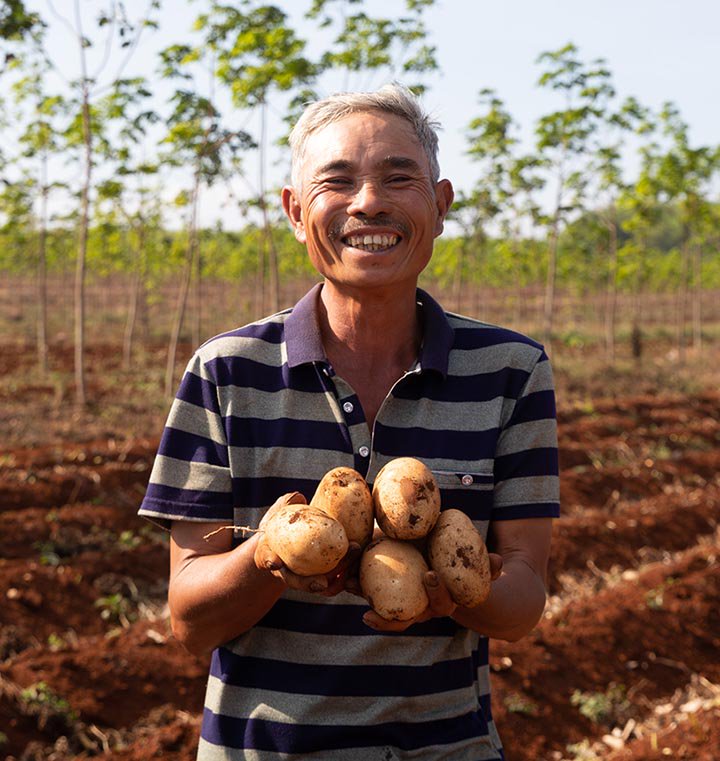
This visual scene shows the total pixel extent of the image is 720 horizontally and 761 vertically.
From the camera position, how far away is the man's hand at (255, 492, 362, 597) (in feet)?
4.38

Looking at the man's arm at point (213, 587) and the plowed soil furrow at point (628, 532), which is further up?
the man's arm at point (213, 587)

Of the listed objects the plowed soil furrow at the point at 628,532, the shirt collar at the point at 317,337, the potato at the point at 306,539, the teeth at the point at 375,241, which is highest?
the teeth at the point at 375,241

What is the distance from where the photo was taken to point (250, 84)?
9352 millimetres

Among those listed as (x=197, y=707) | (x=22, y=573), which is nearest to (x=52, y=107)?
(x=22, y=573)

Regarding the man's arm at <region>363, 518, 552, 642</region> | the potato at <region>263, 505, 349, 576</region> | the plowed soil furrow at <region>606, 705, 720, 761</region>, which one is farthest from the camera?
the plowed soil furrow at <region>606, 705, 720, 761</region>

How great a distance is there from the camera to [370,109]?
1.68 m

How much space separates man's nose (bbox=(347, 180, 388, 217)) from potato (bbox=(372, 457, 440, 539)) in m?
0.46

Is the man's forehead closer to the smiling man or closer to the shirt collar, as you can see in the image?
the smiling man

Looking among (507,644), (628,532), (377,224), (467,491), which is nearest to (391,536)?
(467,491)

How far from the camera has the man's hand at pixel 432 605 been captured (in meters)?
1.36

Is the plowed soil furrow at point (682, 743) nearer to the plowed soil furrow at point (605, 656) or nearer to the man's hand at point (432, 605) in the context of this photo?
the plowed soil furrow at point (605, 656)

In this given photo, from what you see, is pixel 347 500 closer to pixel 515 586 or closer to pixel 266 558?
pixel 266 558

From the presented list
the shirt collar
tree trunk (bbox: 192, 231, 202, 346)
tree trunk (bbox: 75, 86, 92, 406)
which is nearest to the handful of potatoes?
the shirt collar

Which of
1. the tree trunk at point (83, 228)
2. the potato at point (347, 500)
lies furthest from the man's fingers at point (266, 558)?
the tree trunk at point (83, 228)
